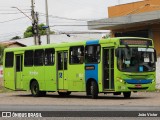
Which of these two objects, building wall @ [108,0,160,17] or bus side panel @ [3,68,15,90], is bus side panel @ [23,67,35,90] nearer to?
bus side panel @ [3,68,15,90]

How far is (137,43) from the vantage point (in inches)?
1000

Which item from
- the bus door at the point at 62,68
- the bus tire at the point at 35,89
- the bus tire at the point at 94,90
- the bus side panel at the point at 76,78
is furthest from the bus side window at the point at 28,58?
the bus tire at the point at 94,90

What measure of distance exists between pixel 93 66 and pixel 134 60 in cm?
208

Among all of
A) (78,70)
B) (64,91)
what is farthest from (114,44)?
(64,91)

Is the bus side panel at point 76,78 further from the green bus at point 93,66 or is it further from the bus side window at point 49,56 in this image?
the bus side window at point 49,56

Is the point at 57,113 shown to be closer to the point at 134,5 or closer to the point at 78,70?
the point at 78,70

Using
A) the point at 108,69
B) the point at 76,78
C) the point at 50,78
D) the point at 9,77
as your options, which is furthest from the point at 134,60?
the point at 9,77

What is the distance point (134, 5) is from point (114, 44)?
66.6 feet

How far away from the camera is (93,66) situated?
26031mm

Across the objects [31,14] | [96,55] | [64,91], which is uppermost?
[31,14]

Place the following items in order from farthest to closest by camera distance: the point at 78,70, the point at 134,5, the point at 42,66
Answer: the point at 134,5, the point at 42,66, the point at 78,70

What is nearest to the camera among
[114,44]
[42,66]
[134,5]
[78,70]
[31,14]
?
[114,44]

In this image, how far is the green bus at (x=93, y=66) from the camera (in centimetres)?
2511

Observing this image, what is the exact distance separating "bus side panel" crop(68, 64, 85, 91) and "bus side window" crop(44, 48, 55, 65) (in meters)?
1.66
